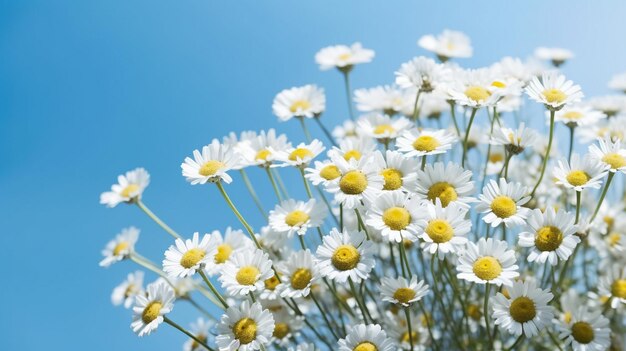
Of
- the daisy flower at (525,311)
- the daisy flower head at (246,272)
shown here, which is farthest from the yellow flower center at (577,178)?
the daisy flower head at (246,272)

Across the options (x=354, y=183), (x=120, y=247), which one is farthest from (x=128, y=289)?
(x=354, y=183)

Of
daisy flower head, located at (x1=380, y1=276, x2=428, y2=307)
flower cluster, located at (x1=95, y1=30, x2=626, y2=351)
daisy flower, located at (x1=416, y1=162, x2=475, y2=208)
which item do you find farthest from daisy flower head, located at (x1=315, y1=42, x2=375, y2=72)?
daisy flower head, located at (x1=380, y1=276, x2=428, y2=307)

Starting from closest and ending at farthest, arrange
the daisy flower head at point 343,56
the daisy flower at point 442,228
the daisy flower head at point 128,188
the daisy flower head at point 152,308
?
the daisy flower at point 442,228 < the daisy flower head at point 152,308 < the daisy flower head at point 128,188 < the daisy flower head at point 343,56

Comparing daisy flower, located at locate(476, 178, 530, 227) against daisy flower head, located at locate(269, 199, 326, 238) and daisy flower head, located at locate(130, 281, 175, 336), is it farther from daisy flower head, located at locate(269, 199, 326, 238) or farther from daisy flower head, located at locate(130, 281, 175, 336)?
daisy flower head, located at locate(130, 281, 175, 336)

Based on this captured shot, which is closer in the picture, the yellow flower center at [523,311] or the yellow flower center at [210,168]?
the yellow flower center at [523,311]

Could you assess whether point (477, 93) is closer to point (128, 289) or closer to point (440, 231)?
point (440, 231)

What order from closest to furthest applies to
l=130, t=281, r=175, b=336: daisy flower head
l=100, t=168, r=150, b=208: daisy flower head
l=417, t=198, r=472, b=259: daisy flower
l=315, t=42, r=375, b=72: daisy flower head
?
l=417, t=198, r=472, b=259: daisy flower
l=130, t=281, r=175, b=336: daisy flower head
l=100, t=168, r=150, b=208: daisy flower head
l=315, t=42, r=375, b=72: daisy flower head

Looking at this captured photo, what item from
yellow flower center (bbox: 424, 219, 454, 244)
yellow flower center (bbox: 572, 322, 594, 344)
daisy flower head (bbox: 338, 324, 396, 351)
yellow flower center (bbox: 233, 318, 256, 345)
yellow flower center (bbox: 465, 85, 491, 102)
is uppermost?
yellow flower center (bbox: 465, 85, 491, 102)

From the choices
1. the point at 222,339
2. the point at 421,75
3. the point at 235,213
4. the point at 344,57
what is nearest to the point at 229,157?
the point at 235,213

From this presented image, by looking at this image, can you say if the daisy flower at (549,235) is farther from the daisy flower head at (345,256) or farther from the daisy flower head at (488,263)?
the daisy flower head at (345,256)
